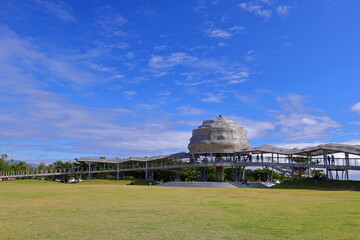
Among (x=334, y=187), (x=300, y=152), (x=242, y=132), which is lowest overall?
(x=334, y=187)

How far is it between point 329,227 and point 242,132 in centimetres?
5726

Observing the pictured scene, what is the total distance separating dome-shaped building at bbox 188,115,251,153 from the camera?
2499 inches

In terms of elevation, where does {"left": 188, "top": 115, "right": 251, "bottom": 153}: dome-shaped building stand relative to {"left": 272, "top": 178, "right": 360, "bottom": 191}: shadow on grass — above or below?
above

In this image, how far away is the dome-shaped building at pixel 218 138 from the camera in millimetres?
63469

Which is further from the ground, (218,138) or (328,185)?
(218,138)

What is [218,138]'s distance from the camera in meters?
63.9

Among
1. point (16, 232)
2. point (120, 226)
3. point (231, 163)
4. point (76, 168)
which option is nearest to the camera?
point (16, 232)

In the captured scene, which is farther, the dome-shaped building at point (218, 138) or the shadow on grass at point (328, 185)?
the dome-shaped building at point (218, 138)

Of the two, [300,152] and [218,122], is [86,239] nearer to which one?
[300,152]

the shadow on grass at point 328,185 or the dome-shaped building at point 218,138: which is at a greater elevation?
the dome-shaped building at point 218,138

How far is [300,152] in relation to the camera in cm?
4931

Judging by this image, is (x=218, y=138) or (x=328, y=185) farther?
(x=218, y=138)

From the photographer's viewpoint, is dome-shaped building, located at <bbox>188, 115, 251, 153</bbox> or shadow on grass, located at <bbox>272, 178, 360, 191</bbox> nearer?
shadow on grass, located at <bbox>272, 178, 360, 191</bbox>

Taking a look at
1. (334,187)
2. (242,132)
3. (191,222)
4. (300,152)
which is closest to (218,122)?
(242,132)
